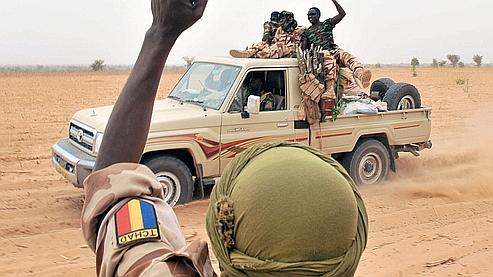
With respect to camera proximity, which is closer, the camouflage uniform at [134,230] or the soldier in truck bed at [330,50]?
the camouflage uniform at [134,230]

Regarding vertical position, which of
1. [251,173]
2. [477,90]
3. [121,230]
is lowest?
[477,90]

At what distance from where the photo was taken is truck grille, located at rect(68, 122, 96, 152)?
24.6 ft

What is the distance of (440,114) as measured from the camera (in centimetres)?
1905

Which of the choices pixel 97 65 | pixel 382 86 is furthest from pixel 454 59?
pixel 382 86

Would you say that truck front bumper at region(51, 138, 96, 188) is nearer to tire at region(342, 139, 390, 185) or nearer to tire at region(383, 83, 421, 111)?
tire at region(342, 139, 390, 185)

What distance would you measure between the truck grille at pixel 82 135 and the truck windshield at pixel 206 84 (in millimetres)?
1389

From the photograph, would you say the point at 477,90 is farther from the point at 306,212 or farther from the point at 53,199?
the point at 306,212

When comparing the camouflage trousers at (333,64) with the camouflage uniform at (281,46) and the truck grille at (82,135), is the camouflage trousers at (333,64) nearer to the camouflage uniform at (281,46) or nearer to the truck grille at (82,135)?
the camouflage uniform at (281,46)

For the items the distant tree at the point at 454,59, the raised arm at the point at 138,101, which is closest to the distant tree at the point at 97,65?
the distant tree at the point at 454,59

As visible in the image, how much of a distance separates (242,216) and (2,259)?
18.1 feet

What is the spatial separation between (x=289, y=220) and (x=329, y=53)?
318 inches

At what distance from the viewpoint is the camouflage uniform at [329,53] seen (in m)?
8.68

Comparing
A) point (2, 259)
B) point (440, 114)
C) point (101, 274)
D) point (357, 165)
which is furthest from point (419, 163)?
point (101, 274)

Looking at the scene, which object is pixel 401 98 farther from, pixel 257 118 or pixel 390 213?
pixel 257 118
